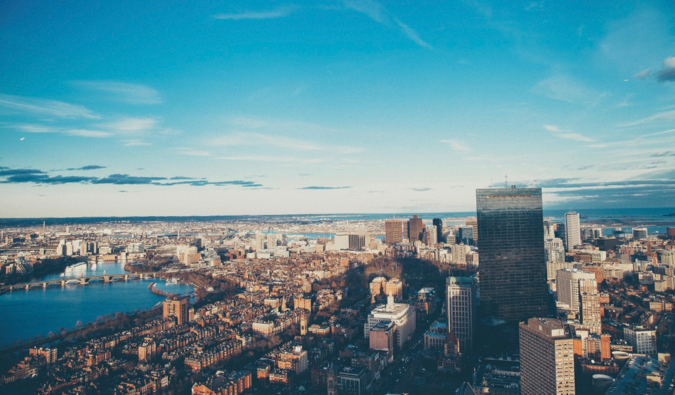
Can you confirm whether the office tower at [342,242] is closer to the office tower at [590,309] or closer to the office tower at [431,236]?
the office tower at [431,236]

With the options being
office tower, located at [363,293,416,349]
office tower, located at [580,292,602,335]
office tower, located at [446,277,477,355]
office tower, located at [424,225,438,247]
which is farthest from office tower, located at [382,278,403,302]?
office tower, located at [424,225,438,247]

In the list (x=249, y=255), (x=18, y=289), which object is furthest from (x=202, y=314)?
(x=249, y=255)

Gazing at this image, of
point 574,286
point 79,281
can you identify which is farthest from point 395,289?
point 79,281

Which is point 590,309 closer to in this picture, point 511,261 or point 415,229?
point 511,261

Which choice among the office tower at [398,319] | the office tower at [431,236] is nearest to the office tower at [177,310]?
the office tower at [398,319]

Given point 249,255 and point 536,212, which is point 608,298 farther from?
point 249,255

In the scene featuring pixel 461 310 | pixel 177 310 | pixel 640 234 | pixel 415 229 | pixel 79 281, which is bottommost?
pixel 79 281

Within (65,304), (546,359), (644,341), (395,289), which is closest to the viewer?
(546,359)
